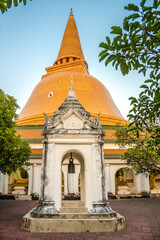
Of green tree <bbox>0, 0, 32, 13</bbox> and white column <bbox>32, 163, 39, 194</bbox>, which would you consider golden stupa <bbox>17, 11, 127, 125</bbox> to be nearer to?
white column <bbox>32, 163, 39, 194</bbox>

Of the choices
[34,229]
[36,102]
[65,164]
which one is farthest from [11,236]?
[36,102]

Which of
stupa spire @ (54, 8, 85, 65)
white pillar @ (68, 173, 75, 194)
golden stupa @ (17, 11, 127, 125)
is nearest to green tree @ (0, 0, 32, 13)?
white pillar @ (68, 173, 75, 194)

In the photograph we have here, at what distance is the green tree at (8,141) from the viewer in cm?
888

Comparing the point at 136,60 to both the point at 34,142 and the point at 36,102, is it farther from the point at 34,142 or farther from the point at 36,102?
the point at 36,102

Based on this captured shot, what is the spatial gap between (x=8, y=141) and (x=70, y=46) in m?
20.3

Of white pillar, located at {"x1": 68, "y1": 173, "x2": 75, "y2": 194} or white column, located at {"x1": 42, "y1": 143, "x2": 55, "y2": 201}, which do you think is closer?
white column, located at {"x1": 42, "y1": 143, "x2": 55, "y2": 201}

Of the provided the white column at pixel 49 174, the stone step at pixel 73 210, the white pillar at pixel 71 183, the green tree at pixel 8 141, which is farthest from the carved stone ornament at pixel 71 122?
the white pillar at pixel 71 183

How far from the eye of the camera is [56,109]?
17234 millimetres

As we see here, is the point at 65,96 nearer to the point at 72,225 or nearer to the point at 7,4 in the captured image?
the point at 72,225

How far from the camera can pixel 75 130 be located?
6.27 m

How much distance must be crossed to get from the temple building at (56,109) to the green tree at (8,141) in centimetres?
176

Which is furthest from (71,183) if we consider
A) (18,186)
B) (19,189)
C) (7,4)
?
(7,4)

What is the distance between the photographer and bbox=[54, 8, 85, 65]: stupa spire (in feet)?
81.5

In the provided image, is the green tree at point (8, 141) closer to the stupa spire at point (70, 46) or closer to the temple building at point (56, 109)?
the temple building at point (56, 109)
